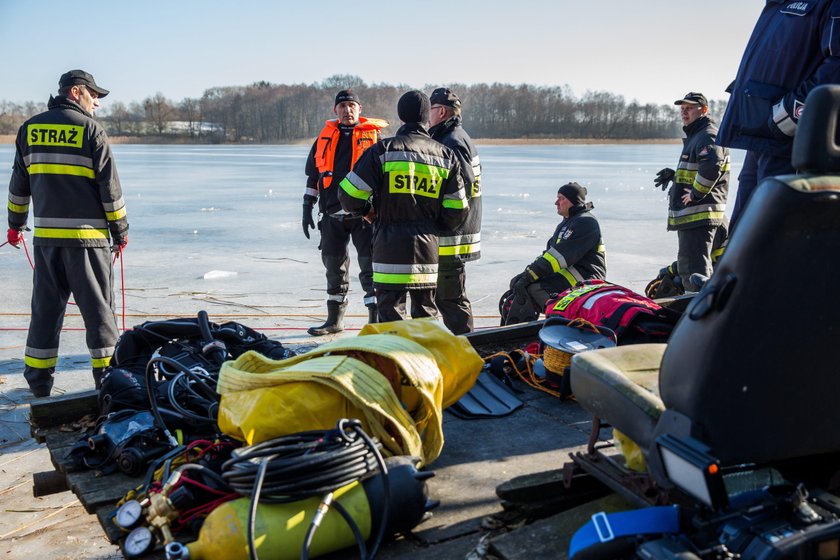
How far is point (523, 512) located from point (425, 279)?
101 inches

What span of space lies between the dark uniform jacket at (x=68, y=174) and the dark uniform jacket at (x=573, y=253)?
2.87 metres

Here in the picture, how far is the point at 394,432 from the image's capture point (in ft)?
8.25

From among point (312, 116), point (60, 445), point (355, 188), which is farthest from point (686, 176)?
point (312, 116)

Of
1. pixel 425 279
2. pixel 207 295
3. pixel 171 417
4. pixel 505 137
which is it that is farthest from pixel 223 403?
pixel 505 137

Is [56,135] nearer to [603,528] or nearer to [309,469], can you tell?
[309,469]

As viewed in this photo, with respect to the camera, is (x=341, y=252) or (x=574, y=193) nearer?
(x=574, y=193)

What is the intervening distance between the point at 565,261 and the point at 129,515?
3800mm

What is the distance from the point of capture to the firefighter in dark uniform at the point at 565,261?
5480 mm

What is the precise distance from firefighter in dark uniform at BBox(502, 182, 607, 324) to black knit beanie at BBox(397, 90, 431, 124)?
126 cm

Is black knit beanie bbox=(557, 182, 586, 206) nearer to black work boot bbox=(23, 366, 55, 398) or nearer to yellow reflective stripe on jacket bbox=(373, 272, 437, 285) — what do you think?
yellow reflective stripe on jacket bbox=(373, 272, 437, 285)

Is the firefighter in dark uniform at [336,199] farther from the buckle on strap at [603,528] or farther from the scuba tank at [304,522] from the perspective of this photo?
the buckle on strap at [603,528]

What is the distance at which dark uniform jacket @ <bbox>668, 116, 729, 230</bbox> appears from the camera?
6.59m

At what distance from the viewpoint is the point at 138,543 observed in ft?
7.20

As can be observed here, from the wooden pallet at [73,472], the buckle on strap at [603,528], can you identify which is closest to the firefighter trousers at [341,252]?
the wooden pallet at [73,472]
